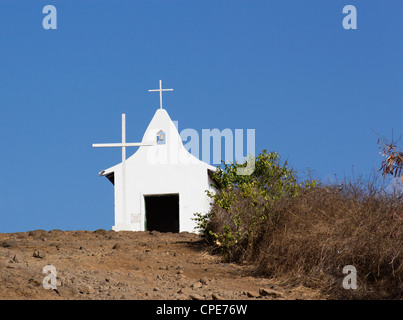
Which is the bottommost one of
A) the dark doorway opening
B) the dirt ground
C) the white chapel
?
the dark doorway opening

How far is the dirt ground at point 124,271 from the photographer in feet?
24.7

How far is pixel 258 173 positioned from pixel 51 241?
282 inches

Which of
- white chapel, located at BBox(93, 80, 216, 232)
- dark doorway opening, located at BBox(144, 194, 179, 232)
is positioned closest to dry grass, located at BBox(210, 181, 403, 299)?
white chapel, located at BBox(93, 80, 216, 232)

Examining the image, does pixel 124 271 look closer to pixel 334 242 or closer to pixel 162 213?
pixel 334 242

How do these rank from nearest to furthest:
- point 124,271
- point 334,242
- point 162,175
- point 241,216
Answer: point 334,242
point 124,271
point 241,216
point 162,175

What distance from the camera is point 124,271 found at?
31.4 ft

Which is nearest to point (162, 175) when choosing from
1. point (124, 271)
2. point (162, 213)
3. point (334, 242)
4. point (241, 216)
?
point (162, 213)

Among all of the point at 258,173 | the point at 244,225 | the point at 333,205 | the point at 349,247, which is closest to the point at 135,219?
the point at 258,173

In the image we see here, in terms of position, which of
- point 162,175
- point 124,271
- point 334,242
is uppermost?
point 162,175

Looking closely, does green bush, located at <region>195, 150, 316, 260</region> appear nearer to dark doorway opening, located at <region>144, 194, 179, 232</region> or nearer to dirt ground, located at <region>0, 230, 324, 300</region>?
dirt ground, located at <region>0, 230, 324, 300</region>

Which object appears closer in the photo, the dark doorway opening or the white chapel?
the white chapel

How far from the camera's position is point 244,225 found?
11.3 metres

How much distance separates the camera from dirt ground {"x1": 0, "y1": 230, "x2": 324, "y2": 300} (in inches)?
296

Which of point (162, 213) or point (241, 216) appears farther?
point (162, 213)
